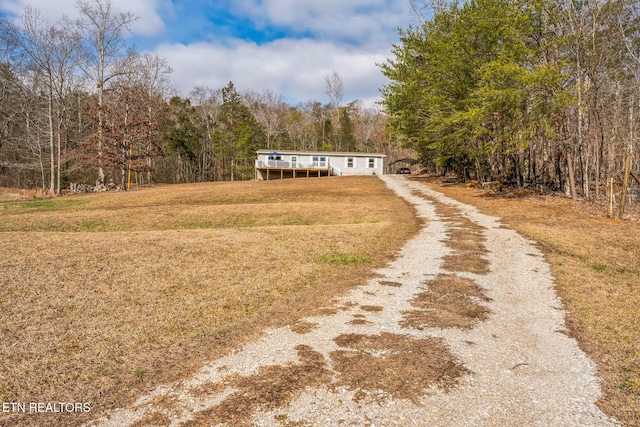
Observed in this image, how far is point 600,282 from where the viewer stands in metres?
6.66

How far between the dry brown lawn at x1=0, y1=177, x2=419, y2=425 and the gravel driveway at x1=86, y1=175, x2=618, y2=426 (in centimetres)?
29

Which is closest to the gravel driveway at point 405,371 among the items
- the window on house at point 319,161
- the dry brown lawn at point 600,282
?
the dry brown lawn at point 600,282

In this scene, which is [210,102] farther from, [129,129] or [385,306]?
[385,306]

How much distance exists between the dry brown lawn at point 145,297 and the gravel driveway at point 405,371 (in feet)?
0.96

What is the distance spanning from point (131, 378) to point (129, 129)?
33.2m

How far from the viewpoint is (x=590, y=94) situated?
16.1m

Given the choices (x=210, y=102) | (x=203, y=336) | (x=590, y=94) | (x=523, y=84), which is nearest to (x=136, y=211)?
(x=203, y=336)

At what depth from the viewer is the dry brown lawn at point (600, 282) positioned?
3580 mm

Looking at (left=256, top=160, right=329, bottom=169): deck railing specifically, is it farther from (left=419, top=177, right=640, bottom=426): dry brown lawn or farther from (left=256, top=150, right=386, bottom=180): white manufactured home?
(left=419, top=177, right=640, bottom=426): dry brown lawn

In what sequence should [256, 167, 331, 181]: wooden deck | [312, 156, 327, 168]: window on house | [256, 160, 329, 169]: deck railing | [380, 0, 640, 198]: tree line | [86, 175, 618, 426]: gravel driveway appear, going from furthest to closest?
[312, 156, 327, 168]: window on house
[256, 167, 331, 181]: wooden deck
[256, 160, 329, 169]: deck railing
[380, 0, 640, 198]: tree line
[86, 175, 618, 426]: gravel driveway

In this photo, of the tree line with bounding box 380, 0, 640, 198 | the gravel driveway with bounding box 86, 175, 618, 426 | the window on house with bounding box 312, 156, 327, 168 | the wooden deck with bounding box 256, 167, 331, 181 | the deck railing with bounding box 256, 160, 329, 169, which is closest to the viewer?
the gravel driveway with bounding box 86, 175, 618, 426

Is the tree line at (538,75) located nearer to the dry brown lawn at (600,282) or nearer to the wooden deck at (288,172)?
the dry brown lawn at (600,282)

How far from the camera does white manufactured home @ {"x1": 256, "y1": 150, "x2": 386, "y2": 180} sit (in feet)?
146

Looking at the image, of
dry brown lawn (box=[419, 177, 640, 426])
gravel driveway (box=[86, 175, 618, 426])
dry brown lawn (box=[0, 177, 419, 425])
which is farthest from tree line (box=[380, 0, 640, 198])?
gravel driveway (box=[86, 175, 618, 426])
